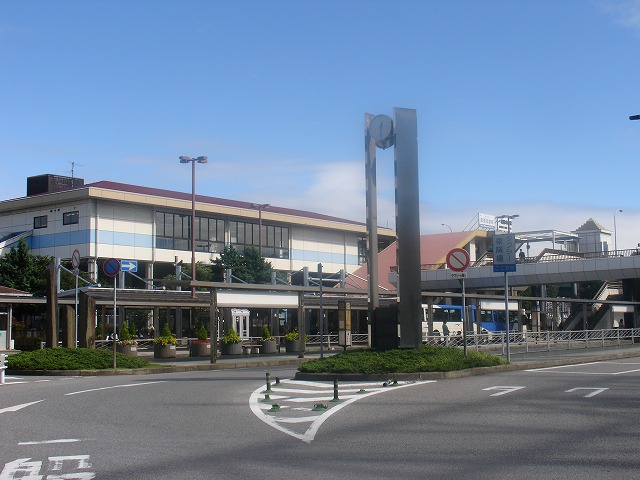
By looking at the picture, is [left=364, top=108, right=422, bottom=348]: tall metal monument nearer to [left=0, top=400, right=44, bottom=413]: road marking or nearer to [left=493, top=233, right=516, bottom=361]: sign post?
[left=493, top=233, right=516, bottom=361]: sign post

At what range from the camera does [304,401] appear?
14.5 meters

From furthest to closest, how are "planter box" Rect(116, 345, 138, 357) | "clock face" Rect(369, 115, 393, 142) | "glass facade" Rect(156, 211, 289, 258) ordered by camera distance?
"glass facade" Rect(156, 211, 289, 258), "planter box" Rect(116, 345, 138, 357), "clock face" Rect(369, 115, 393, 142)

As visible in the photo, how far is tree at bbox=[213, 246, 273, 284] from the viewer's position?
209 ft

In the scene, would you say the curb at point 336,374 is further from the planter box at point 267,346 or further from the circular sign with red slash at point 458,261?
the planter box at point 267,346

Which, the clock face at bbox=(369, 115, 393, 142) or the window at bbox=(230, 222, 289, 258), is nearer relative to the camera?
the clock face at bbox=(369, 115, 393, 142)

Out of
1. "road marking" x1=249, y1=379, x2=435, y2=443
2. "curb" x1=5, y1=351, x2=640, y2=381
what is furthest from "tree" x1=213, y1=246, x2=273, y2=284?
"road marking" x1=249, y1=379, x2=435, y2=443

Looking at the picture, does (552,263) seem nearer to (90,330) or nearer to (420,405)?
(90,330)

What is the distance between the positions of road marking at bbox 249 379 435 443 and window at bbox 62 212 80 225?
47094 mm

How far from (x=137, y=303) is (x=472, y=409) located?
2721cm

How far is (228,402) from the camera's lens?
48.1 ft

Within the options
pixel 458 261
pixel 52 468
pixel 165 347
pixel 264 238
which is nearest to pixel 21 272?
pixel 264 238

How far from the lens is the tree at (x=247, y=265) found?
209ft

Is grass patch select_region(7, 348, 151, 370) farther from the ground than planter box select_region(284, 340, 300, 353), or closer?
farther from the ground

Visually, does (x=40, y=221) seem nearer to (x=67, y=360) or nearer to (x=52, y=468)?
(x=67, y=360)
